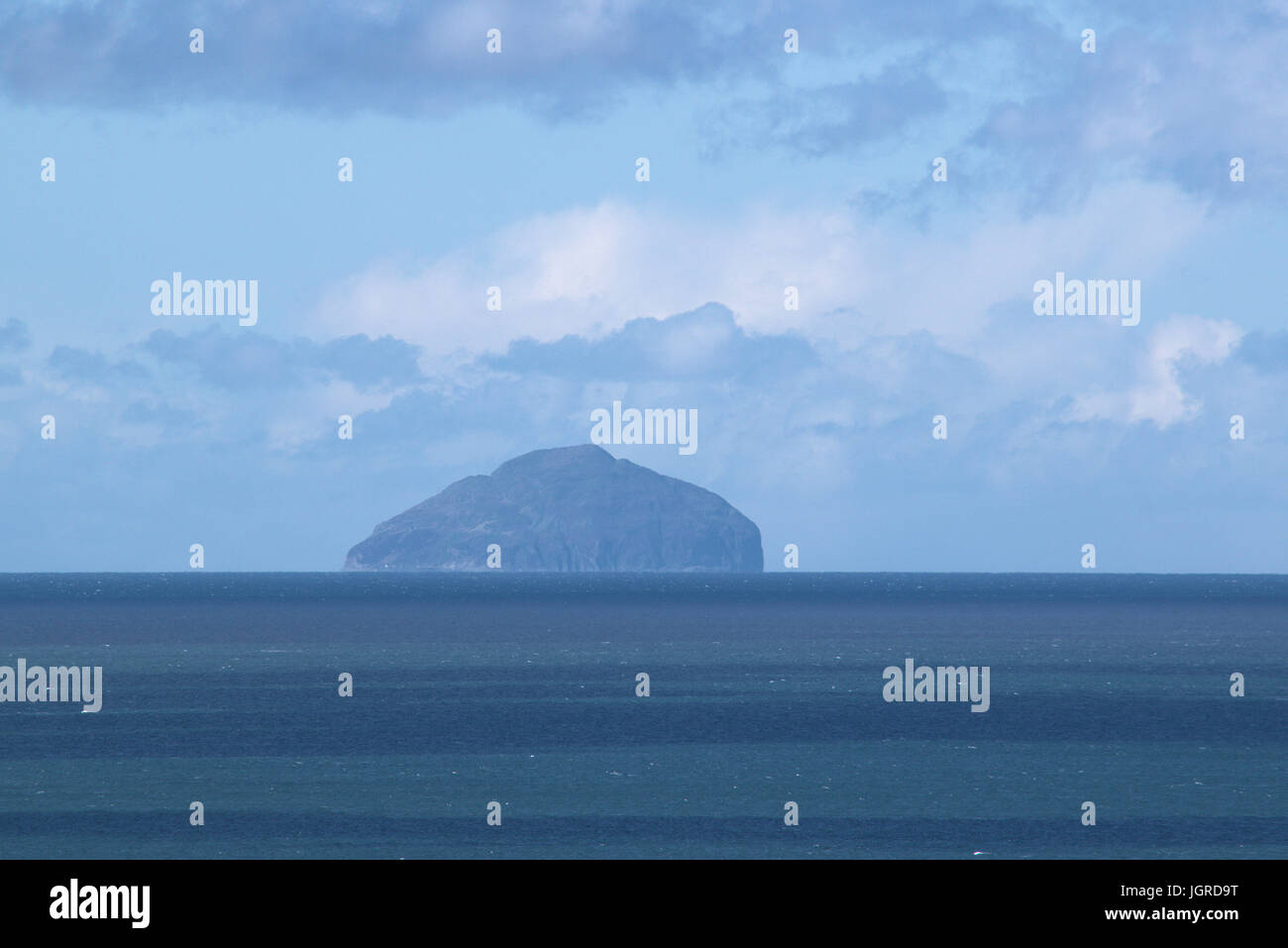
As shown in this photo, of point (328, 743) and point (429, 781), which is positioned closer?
point (429, 781)

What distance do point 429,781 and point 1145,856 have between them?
35.0m

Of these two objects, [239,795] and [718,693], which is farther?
[718,693]

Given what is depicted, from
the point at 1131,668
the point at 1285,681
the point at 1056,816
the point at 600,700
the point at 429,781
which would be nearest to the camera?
the point at 1056,816

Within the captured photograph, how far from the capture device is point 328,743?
8662 centimetres

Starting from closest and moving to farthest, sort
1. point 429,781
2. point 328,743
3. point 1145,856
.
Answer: point 1145,856, point 429,781, point 328,743

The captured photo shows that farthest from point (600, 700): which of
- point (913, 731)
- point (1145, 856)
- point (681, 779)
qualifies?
point (1145, 856)

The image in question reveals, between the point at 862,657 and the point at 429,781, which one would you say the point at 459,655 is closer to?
the point at 862,657

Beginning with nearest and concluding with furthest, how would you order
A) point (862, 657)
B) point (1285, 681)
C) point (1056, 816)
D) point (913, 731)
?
point (1056, 816)
point (913, 731)
point (1285, 681)
point (862, 657)

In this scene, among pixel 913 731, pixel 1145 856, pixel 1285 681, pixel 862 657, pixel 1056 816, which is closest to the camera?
pixel 1145 856

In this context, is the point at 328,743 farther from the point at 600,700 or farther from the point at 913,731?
the point at 913,731
